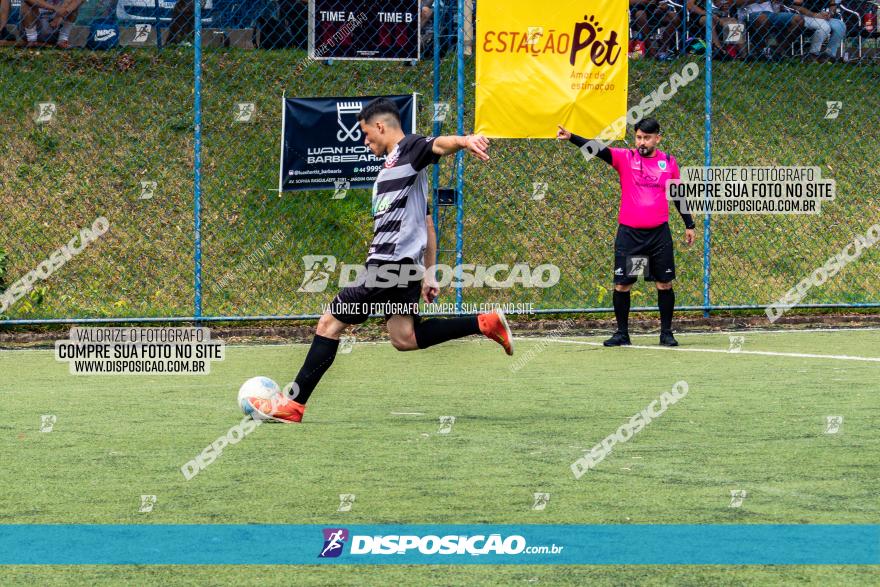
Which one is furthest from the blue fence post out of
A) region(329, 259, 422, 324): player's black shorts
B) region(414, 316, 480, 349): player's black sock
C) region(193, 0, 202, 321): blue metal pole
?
region(329, 259, 422, 324): player's black shorts

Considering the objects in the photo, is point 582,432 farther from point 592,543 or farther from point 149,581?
point 149,581

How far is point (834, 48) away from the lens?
23375 millimetres

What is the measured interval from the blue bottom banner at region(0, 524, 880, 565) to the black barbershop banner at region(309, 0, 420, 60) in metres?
9.02

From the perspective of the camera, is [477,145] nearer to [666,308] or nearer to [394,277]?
[394,277]

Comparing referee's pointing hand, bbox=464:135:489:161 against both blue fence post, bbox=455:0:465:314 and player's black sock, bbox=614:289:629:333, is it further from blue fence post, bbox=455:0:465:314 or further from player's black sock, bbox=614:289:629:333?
blue fence post, bbox=455:0:465:314

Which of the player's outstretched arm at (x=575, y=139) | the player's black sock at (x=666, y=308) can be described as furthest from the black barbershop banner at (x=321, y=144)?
the player's black sock at (x=666, y=308)

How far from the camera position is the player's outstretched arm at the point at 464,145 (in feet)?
26.2

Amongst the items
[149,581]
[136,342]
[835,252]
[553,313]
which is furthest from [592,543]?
[835,252]

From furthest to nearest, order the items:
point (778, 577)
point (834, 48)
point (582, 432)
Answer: point (834, 48), point (582, 432), point (778, 577)

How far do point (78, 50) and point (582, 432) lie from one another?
15408mm

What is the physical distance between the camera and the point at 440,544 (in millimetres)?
5371

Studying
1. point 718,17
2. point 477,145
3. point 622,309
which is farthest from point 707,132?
point 718,17

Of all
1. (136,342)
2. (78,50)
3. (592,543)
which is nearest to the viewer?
(592,543)

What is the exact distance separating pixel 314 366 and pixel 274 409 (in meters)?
0.35
